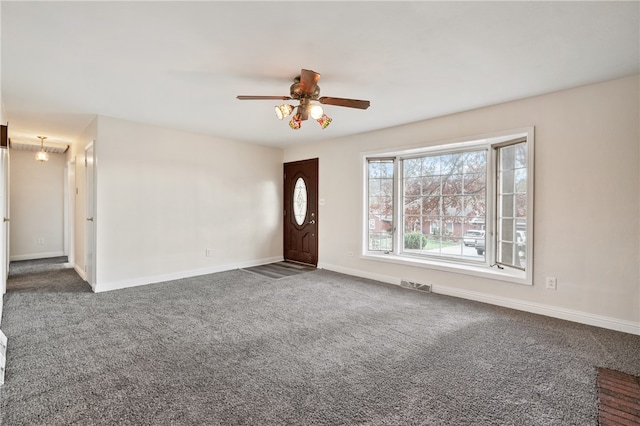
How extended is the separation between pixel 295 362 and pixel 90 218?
3.88m

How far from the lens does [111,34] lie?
7.09 feet

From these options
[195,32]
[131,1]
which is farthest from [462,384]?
[131,1]

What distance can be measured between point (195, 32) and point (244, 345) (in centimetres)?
245

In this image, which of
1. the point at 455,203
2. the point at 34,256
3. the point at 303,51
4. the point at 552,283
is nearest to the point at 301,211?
the point at 455,203

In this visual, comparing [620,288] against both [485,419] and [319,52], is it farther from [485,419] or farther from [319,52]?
[319,52]

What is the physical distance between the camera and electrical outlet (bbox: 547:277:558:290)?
3270 mm

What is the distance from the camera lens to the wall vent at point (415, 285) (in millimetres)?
4293

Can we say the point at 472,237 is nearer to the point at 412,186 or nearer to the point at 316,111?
the point at 412,186

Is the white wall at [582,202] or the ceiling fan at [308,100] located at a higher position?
the ceiling fan at [308,100]

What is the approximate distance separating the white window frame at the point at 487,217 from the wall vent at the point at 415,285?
0.27 meters

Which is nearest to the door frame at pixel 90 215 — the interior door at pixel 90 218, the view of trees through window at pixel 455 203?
the interior door at pixel 90 218

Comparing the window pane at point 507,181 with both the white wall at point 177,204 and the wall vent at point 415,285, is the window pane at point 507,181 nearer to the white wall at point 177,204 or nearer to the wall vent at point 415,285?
the wall vent at point 415,285

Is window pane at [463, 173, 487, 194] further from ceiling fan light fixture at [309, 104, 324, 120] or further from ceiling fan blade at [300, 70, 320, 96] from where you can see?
ceiling fan blade at [300, 70, 320, 96]

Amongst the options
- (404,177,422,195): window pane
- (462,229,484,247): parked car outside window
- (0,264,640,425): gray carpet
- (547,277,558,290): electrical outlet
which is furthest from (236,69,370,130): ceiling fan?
(547,277,558,290): electrical outlet
